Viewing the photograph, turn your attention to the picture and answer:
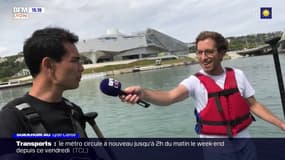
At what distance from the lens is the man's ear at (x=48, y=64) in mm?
1070

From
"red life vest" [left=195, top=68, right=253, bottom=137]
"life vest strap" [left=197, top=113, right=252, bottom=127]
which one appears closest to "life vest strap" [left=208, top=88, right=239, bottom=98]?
"red life vest" [left=195, top=68, right=253, bottom=137]

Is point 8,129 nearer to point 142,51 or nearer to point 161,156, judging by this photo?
point 161,156

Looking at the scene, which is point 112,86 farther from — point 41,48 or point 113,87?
point 41,48

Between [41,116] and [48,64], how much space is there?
0.55 ft

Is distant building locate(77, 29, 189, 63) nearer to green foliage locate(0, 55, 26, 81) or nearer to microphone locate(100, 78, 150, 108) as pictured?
green foliage locate(0, 55, 26, 81)

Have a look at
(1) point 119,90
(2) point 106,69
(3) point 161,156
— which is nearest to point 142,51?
(2) point 106,69

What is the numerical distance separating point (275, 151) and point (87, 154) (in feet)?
11.1

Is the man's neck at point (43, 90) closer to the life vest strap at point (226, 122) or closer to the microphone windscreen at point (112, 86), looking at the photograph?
the microphone windscreen at point (112, 86)

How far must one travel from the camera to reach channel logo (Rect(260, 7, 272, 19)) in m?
1.65

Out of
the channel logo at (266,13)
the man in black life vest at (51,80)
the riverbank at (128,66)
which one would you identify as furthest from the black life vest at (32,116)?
the riverbank at (128,66)

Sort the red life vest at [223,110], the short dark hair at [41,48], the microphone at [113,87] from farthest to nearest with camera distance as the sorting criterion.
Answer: the red life vest at [223,110] → the microphone at [113,87] → the short dark hair at [41,48]

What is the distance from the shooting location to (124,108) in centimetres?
1189

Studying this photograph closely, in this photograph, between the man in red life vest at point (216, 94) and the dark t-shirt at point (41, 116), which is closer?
the dark t-shirt at point (41, 116)

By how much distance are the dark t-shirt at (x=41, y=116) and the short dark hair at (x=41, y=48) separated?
0.35 ft
